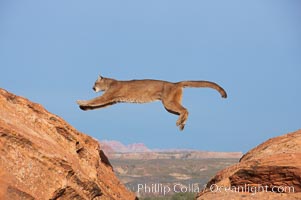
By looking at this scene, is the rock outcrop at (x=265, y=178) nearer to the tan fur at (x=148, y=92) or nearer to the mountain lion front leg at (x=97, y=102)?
the tan fur at (x=148, y=92)

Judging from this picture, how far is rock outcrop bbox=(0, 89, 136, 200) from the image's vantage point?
29.9 ft

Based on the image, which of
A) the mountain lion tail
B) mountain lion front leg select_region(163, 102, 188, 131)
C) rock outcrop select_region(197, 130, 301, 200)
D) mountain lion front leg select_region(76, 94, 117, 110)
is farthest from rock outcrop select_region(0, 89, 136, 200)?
the mountain lion tail

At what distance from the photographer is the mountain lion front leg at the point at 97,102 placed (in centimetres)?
1587

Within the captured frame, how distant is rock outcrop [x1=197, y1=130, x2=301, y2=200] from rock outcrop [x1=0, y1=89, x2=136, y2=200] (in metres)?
2.32

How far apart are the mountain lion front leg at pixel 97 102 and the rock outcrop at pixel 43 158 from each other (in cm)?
386

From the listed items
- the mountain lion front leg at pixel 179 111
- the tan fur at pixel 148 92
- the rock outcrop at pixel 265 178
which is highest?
the tan fur at pixel 148 92

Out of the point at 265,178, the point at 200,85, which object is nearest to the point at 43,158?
the point at 265,178

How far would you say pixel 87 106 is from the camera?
15992 mm

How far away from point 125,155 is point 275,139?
10922cm

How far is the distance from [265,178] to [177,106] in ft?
17.8

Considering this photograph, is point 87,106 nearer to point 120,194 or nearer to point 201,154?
point 120,194

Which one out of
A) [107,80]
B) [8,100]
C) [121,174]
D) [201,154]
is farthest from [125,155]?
[8,100]

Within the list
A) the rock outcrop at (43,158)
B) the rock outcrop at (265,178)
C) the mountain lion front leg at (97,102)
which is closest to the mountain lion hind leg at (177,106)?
the mountain lion front leg at (97,102)

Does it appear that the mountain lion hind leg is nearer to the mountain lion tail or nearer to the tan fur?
the tan fur
